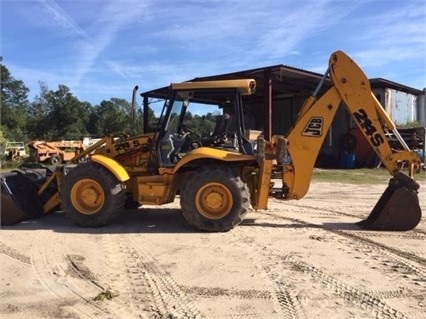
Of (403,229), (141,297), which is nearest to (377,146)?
(403,229)

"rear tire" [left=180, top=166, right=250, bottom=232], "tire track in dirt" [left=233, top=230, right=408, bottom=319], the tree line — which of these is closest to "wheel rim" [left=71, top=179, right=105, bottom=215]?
"rear tire" [left=180, top=166, right=250, bottom=232]

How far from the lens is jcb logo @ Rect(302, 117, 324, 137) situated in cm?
842

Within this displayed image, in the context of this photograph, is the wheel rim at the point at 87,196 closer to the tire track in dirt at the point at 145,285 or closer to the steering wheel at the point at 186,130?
the tire track in dirt at the point at 145,285

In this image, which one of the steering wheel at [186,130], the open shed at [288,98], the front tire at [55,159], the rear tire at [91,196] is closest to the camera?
the rear tire at [91,196]

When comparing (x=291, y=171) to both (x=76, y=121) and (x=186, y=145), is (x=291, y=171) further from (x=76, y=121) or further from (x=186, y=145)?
(x=76, y=121)

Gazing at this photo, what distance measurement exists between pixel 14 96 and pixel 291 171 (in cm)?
7738

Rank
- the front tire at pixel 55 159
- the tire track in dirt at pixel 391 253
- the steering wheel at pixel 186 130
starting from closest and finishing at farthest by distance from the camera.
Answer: the tire track in dirt at pixel 391 253 < the steering wheel at pixel 186 130 < the front tire at pixel 55 159

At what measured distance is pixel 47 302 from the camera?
4.80 m

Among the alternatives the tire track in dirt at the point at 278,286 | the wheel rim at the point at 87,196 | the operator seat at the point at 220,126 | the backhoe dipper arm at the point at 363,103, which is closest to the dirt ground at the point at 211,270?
the tire track in dirt at the point at 278,286

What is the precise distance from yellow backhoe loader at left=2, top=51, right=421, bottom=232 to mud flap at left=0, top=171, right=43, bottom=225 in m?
0.02

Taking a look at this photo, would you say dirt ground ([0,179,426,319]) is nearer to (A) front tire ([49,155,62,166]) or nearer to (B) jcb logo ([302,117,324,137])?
(B) jcb logo ([302,117,324,137])

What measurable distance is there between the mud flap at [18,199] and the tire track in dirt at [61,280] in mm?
1290

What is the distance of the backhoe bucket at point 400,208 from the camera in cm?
795

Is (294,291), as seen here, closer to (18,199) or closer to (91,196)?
(91,196)
